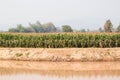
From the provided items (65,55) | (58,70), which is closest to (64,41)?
(65,55)

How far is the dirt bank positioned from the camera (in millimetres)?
23306

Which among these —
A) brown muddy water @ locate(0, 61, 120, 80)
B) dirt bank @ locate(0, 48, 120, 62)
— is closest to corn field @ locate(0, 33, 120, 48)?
dirt bank @ locate(0, 48, 120, 62)

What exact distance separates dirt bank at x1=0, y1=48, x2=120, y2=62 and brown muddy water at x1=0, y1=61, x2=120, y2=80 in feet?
2.48

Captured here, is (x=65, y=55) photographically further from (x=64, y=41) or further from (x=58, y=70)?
(x=58, y=70)

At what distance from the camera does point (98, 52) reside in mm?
23672

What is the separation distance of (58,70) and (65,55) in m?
4.06

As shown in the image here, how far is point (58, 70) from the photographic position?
64.3ft

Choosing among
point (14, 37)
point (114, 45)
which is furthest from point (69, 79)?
point (14, 37)

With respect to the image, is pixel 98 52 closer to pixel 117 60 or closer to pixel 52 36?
pixel 117 60

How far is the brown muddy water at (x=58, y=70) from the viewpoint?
16.6 meters

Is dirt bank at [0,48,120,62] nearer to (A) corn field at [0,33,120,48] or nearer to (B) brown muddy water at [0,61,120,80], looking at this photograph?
(B) brown muddy water at [0,61,120,80]

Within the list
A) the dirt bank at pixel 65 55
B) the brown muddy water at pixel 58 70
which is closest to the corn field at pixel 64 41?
the dirt bank at pixel 65 55

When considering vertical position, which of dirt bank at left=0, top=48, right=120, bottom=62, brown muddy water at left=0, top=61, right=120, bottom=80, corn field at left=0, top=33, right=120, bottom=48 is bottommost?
brown muddy water at left=0, top=61, right=120, bottom=80

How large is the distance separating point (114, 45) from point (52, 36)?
5.49 m
